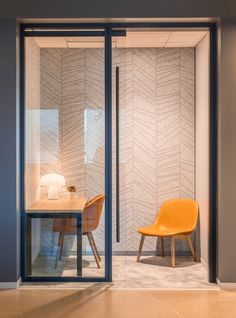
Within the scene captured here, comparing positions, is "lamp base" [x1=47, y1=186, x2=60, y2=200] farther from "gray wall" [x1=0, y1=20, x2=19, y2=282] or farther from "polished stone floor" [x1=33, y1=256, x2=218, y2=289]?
"polished stone floor" [x1=33, y1=256, x2=218, y2=289]

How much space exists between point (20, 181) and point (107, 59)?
4.87 ft

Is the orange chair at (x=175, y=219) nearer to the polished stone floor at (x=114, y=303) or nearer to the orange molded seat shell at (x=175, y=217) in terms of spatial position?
the orange molded seat shell at (x=175, y=217)

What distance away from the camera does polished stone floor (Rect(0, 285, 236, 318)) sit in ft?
12.3

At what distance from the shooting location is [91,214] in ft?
15.1

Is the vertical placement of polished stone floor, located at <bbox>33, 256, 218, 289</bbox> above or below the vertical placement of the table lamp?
below

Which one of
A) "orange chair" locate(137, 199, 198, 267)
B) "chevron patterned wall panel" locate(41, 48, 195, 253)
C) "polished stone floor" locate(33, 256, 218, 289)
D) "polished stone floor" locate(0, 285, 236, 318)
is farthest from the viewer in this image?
"chevron patterned wall panel" locate(41, 48, 195, 253)

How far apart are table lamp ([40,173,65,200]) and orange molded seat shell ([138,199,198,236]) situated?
4.35 feet

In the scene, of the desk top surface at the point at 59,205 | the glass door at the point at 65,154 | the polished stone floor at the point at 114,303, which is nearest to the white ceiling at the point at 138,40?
the glass door at the point at 65,154

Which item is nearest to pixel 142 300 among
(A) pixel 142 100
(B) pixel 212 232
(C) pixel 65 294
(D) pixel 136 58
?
(C) pixel 65 294

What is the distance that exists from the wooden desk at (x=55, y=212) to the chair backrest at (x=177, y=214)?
1400 millimetres

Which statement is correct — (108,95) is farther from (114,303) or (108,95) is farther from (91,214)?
(114,303)

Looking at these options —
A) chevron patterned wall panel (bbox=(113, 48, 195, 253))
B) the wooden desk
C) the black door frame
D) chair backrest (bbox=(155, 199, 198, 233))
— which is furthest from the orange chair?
the wooden desk

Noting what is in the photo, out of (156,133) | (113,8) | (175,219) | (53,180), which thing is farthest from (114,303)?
(113,8)

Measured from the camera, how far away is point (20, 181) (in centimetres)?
459
